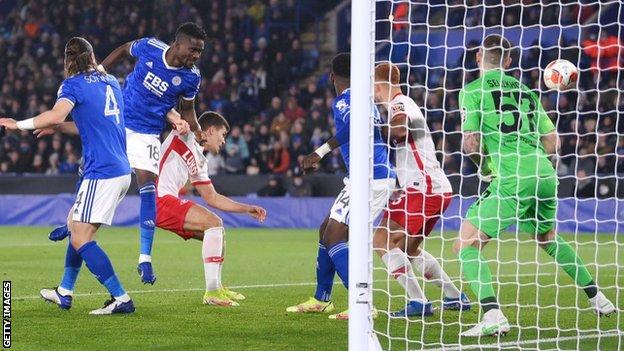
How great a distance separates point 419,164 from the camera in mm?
8617

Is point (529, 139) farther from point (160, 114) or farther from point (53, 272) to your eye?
point (53, 272)

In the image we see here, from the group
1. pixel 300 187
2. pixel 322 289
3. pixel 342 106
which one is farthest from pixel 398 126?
pixel 300 187

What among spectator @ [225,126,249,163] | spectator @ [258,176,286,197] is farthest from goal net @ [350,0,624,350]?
spectator @ [225,126,249,163]

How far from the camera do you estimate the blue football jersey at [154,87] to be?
9898 mm

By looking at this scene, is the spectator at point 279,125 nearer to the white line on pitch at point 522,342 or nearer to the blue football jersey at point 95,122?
the blue football jersey at point 95,122

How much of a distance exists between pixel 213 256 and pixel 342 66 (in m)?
1.98

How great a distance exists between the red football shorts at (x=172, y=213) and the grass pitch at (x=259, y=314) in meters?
0.61

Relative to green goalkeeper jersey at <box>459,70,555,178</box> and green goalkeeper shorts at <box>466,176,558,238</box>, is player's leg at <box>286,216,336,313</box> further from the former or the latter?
green goalkeeper jersey at <box>459,70,555,178</box>

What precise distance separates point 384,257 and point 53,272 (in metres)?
4.72

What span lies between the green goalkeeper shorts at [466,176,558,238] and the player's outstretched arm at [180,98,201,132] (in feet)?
9.78

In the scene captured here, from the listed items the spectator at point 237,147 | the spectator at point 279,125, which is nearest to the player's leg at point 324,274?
the spectator at point 237,147

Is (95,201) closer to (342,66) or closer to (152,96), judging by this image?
(152,96)

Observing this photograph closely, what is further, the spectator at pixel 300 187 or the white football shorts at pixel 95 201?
the spectator at pixel 300 187

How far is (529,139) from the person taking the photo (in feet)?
25.6
